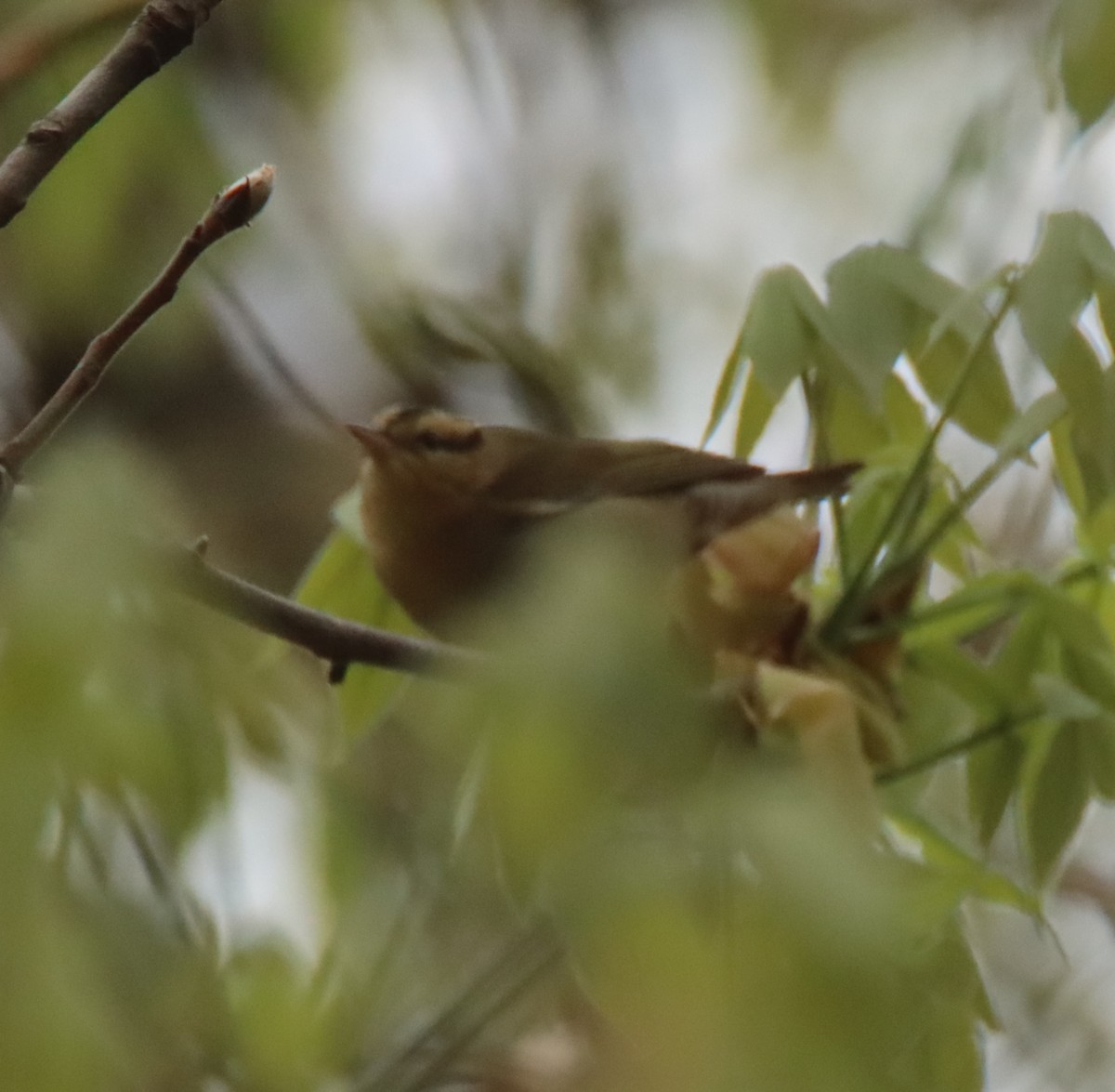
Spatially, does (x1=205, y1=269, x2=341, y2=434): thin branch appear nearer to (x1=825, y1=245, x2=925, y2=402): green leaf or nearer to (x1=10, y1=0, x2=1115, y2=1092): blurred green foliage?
(x1=10, y1=0, x2=1115, y2=1092): blurred green foliage

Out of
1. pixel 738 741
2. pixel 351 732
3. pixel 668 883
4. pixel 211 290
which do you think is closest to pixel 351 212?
pixel 211 290

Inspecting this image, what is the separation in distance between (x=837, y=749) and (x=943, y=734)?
20cm

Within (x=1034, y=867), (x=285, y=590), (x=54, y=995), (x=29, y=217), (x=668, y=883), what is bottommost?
(x=1034, y=867)

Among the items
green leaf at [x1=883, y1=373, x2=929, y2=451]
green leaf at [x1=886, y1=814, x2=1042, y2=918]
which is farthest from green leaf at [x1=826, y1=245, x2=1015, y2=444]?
green leaf at [x1=886, y1=814, x2=1042, y2=918]

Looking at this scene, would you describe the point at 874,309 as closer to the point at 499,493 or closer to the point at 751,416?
the point at 751,416

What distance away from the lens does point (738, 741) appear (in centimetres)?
81

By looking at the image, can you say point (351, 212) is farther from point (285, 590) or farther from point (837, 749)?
point (837, 749)

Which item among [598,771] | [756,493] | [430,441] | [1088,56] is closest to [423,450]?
[430,441]

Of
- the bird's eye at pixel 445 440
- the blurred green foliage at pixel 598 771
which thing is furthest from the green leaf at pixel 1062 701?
the bird's eye at pixel 445 440

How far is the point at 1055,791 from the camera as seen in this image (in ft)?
3.04

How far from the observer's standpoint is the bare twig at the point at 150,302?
2.23 feet

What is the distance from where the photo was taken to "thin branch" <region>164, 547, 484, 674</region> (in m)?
0.72

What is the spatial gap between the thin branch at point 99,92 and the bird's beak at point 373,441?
48cm

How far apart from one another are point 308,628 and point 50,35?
0.54 metres
